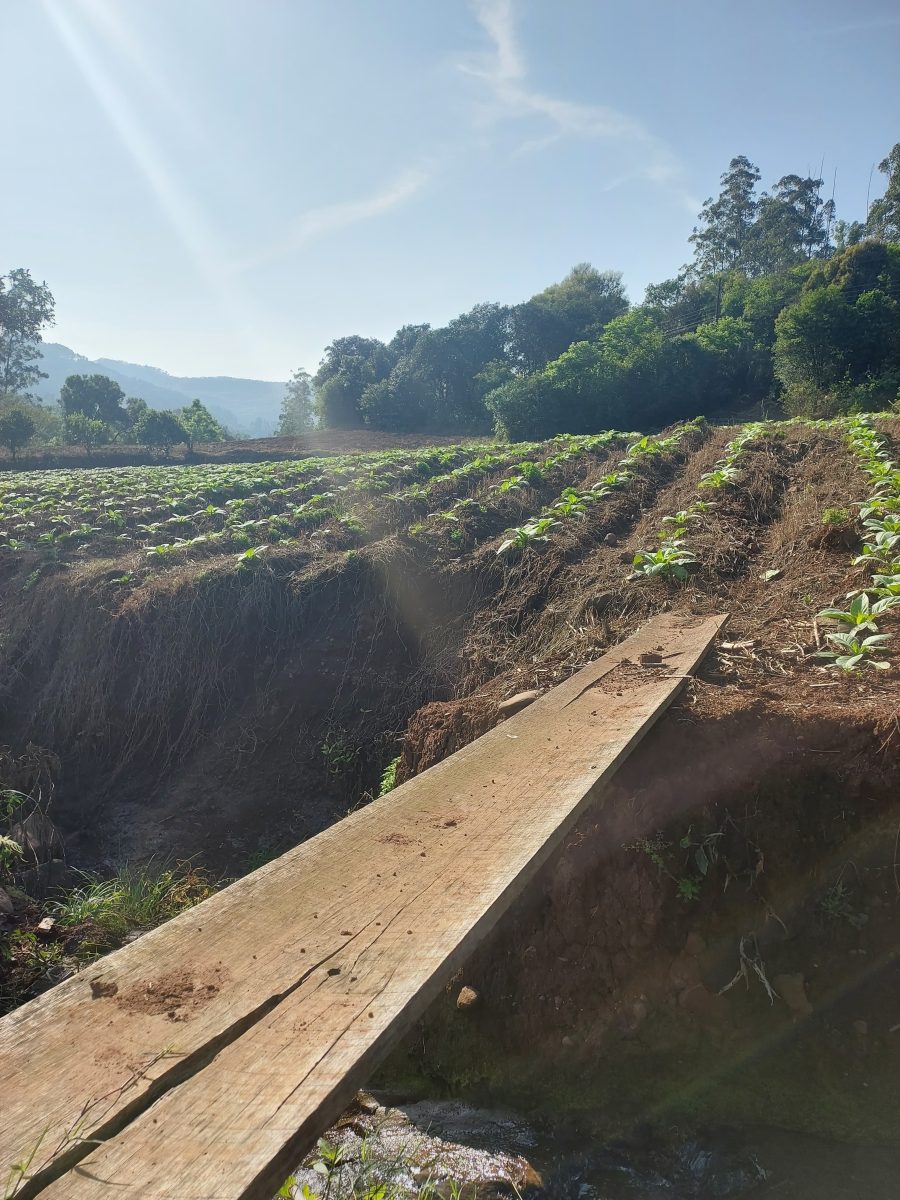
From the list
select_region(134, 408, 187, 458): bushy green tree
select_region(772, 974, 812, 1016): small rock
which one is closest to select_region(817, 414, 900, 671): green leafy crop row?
select_region(772, 974, 812, 1016): small rock

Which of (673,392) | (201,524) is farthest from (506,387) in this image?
(201,524)

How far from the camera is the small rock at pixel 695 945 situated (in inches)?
124

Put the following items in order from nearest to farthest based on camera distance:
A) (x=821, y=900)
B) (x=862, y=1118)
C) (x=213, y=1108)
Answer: (x=213, y=1108)
(x=862, y=1118)
(x=821, y=900)

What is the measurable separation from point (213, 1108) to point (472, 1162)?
79.9 inches

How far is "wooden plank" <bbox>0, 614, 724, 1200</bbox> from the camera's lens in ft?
4.27

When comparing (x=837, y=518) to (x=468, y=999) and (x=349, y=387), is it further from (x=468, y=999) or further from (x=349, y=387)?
(x=349, y=387)

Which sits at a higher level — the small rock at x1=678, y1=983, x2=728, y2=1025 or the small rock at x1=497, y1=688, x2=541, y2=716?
the small rock at x1=497, y1=688, x2=541, y2=716

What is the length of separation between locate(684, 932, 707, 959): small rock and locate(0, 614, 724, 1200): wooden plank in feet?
3.02

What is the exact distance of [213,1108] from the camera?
140 cm

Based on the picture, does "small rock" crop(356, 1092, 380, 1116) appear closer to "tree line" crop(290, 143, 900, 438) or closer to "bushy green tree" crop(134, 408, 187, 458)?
"tree line" crop(290, 143, 900, 438)

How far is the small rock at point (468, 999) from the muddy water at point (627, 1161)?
16.9 inches

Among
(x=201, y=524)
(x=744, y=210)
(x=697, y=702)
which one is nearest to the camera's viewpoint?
(x=697, y=702)

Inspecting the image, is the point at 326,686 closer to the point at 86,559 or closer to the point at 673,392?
the point at 86,559

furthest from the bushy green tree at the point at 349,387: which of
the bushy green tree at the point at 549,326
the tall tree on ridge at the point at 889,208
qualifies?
the tall tree on ridge at the point at 889,208
